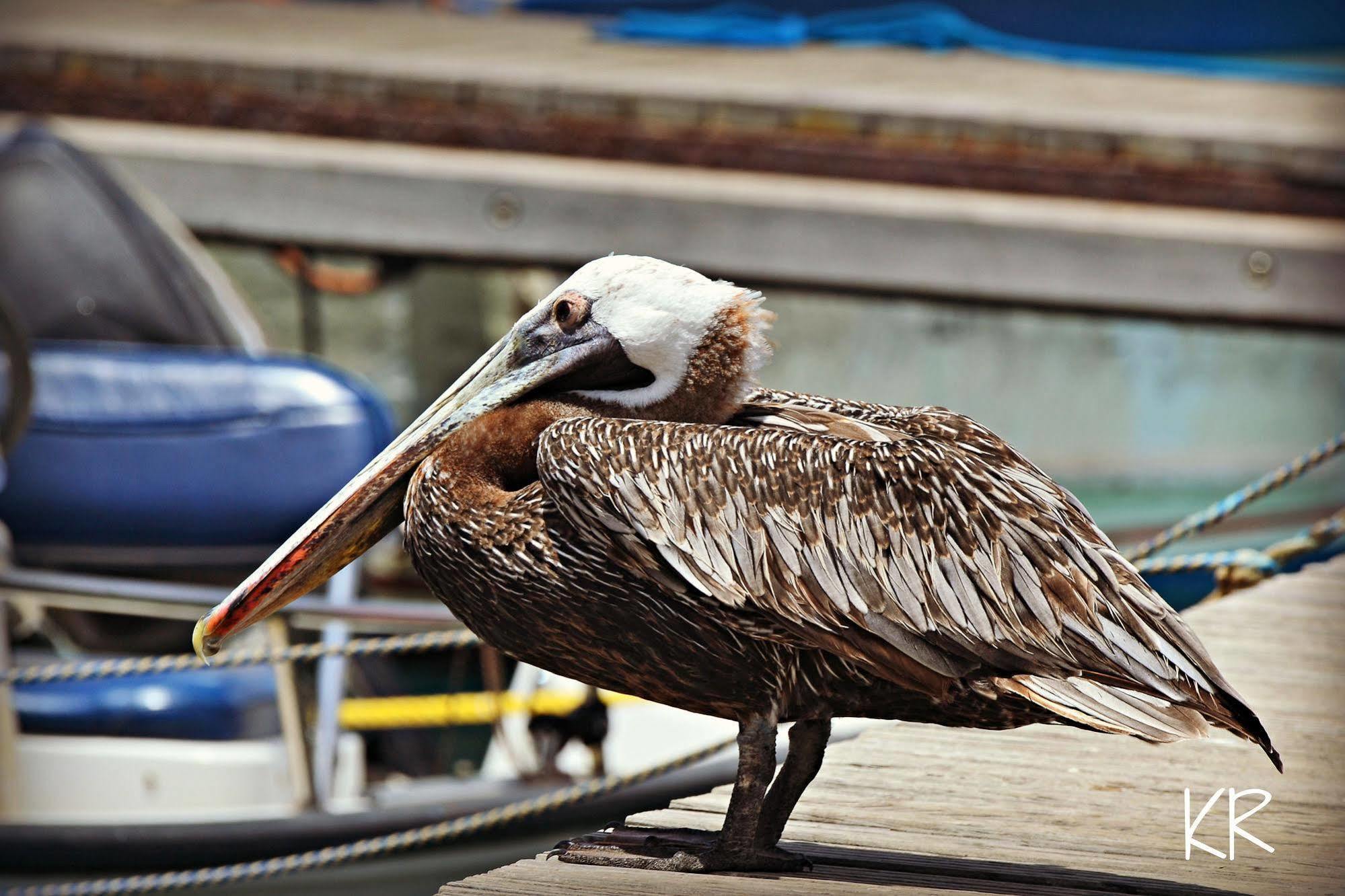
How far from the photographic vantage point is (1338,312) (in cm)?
715

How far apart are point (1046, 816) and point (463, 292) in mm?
6168

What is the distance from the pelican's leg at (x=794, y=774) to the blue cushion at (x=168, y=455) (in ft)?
11.2

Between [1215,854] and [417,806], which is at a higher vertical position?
[1215,854]

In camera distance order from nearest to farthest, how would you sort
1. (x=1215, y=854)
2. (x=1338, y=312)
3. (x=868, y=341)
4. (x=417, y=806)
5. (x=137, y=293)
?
(x=1215, y=854), (x=417, y=806), (x=137, y=293), (x=1338, y=312), (x=868, y=341)

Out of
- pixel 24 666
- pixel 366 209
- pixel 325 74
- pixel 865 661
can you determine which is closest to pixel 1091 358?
pixel 366 209

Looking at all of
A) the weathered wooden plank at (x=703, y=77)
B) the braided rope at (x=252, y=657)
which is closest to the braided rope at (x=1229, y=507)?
the braided rope at (x=252, y=657)

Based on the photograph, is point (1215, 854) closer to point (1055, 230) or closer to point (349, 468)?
point (349, 468)

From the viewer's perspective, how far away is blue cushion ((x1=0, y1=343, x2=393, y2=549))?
5.42 m

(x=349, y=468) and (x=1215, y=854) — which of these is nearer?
(x=1215, y=854)

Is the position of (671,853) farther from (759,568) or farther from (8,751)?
(8,751)

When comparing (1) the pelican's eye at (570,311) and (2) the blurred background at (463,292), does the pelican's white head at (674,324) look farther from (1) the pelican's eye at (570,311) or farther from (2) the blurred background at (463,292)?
(2) the blurred background at (463,292)

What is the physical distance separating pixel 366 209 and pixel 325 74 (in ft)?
3.80

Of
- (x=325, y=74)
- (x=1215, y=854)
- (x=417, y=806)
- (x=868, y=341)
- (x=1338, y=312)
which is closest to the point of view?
(x=1215, y=854)

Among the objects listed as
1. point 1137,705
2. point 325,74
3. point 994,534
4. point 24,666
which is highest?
point 325,74
